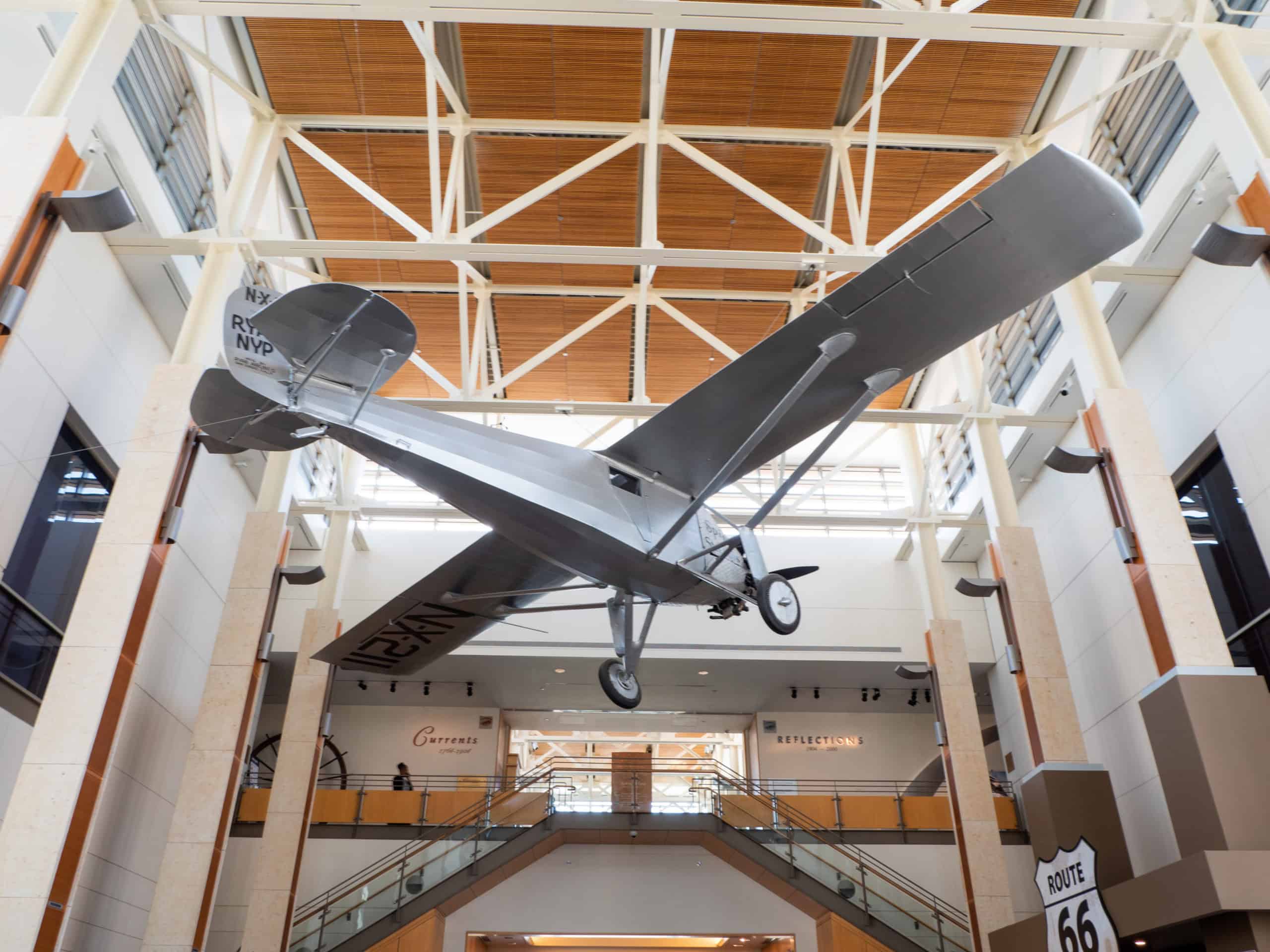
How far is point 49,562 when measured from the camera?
13.1 m

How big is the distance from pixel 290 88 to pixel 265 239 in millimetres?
3861

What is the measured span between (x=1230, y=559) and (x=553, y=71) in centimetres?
1270

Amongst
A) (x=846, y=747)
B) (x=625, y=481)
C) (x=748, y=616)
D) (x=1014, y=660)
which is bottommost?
Answer: (x=625, y=481)

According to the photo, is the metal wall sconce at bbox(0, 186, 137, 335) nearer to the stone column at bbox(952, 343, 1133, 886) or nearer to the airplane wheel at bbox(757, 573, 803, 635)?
the airplane wheel at bbox(757, 573, 803, 635)

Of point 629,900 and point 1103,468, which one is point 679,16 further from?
point 629,900

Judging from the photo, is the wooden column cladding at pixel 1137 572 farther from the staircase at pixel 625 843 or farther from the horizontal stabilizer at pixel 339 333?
the staircase at pixel 625 843

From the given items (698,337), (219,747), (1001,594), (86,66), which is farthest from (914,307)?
(698,337)

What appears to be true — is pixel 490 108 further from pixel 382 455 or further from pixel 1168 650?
pixel 1168 650

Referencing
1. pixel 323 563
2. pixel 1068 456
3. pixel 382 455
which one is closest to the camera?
pixel 382 455

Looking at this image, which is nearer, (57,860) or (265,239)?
(57,860)

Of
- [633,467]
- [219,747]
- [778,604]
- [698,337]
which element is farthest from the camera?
[698,337]

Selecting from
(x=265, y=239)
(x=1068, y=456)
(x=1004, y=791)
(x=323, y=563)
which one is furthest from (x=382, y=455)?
(x=1004, y=791)

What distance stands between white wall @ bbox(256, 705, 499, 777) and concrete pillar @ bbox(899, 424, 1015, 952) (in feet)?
44.2

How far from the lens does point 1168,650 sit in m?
10.2
